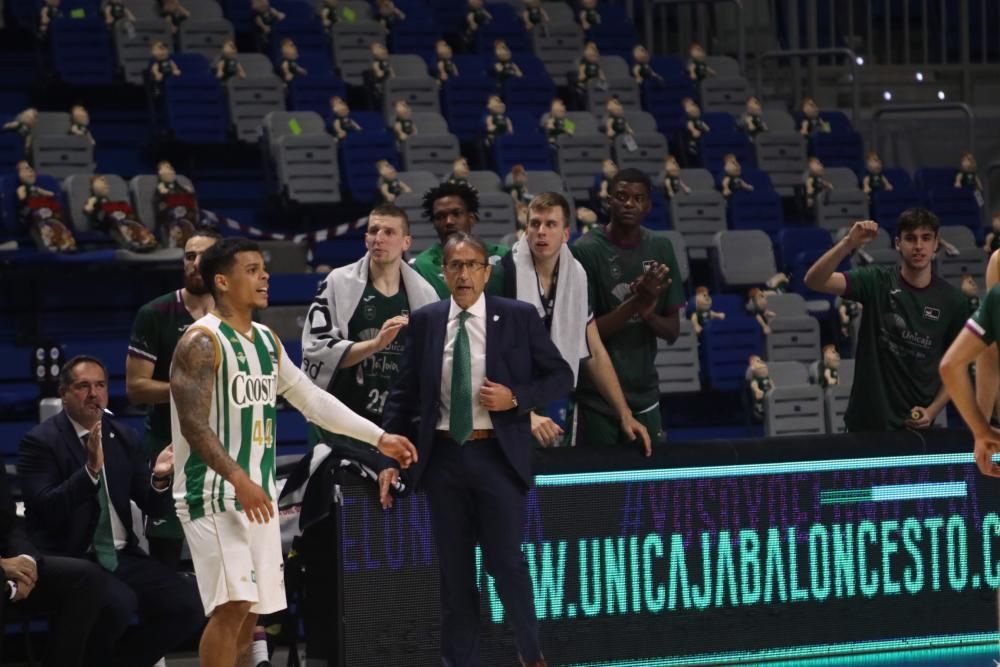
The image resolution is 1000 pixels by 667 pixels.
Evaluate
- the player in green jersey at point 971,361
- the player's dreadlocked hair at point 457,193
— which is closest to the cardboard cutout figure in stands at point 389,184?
the player's dreadlocked hair at point 457,193

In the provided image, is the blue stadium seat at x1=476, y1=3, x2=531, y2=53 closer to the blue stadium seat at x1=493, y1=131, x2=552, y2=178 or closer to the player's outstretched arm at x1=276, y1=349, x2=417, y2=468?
the blue stadium seat at x1=493, y1=131, x2=552, y2=178

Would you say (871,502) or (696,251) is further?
(696,251)

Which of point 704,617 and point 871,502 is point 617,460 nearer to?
point 704,617

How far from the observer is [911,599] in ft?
24.7

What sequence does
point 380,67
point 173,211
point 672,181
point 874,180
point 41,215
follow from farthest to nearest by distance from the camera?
point 874,180 → point 380,67 → point 672,181 → point 173,211 → point 41,215

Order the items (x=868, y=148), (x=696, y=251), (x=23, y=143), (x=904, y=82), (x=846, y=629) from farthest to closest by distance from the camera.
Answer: (x=904, y=82)
(x=868, y=148)
(x=696, y=251)
(x=23, y=143)
(x=846, y=629)

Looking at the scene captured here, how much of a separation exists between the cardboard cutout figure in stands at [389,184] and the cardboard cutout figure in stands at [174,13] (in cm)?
309

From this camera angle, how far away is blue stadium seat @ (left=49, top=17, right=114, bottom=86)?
14992 millimetres

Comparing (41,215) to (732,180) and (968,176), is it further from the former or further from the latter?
(968,176)

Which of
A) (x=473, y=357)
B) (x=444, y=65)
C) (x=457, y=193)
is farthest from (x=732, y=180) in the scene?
(x=473, y=357)

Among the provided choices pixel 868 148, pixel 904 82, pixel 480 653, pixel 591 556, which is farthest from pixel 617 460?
pixel 904 82

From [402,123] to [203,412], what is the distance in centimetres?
956

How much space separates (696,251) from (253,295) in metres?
9.85

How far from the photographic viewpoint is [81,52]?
593 inches
